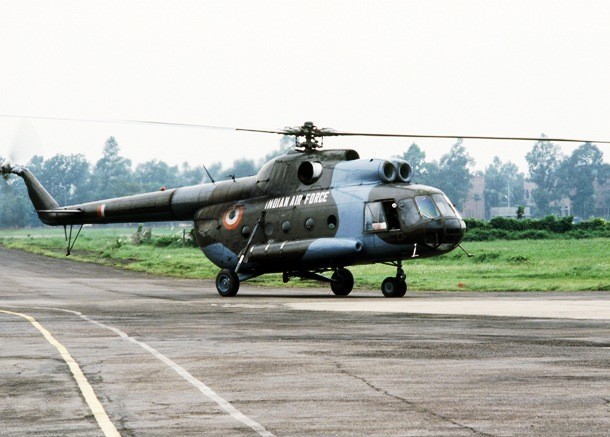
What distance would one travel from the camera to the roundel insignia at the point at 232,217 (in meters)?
40.6

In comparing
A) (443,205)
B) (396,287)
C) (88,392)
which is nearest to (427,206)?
(443,205)

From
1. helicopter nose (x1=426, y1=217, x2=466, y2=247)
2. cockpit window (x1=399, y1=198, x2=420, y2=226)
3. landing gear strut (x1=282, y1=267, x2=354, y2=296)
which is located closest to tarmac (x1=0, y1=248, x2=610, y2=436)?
helicopter nose (x1=426, y1=217, x2=466, y2=247)

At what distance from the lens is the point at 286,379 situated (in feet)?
47.8

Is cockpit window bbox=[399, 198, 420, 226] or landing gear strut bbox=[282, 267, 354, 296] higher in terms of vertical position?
cockpit window bbox=[399, 198, 420, 226]

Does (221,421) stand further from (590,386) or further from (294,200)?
(294,200)

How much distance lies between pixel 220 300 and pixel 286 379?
2316cm

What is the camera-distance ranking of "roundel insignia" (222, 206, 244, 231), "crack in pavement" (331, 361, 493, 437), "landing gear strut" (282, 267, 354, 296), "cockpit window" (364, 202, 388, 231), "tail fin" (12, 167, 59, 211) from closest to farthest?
"crack in pavement" (331, 361, 493, 437), "cockpit window" (364, 202, 388, 231), "landing gear strut" (282, 267, 354, 296), "roundel insignia" (222, 206, 244, 231), "tail fin" (12, 167, 59, 211)

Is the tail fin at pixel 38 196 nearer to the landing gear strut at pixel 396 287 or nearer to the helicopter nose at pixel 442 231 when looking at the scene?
the landing gear strut at pixel 396 287

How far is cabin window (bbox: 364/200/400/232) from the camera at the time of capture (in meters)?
36.1

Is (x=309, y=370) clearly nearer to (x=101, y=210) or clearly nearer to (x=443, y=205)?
(x=443, y=205)

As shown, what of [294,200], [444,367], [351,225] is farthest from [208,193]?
[444,367]

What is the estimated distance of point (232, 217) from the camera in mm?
40844

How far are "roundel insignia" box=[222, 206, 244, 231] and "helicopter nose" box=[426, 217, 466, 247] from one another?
7.72m

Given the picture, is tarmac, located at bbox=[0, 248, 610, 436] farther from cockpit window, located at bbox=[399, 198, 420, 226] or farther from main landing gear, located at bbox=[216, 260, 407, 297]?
main landing gear, located at bbox=[216, 260, 407, 297]
